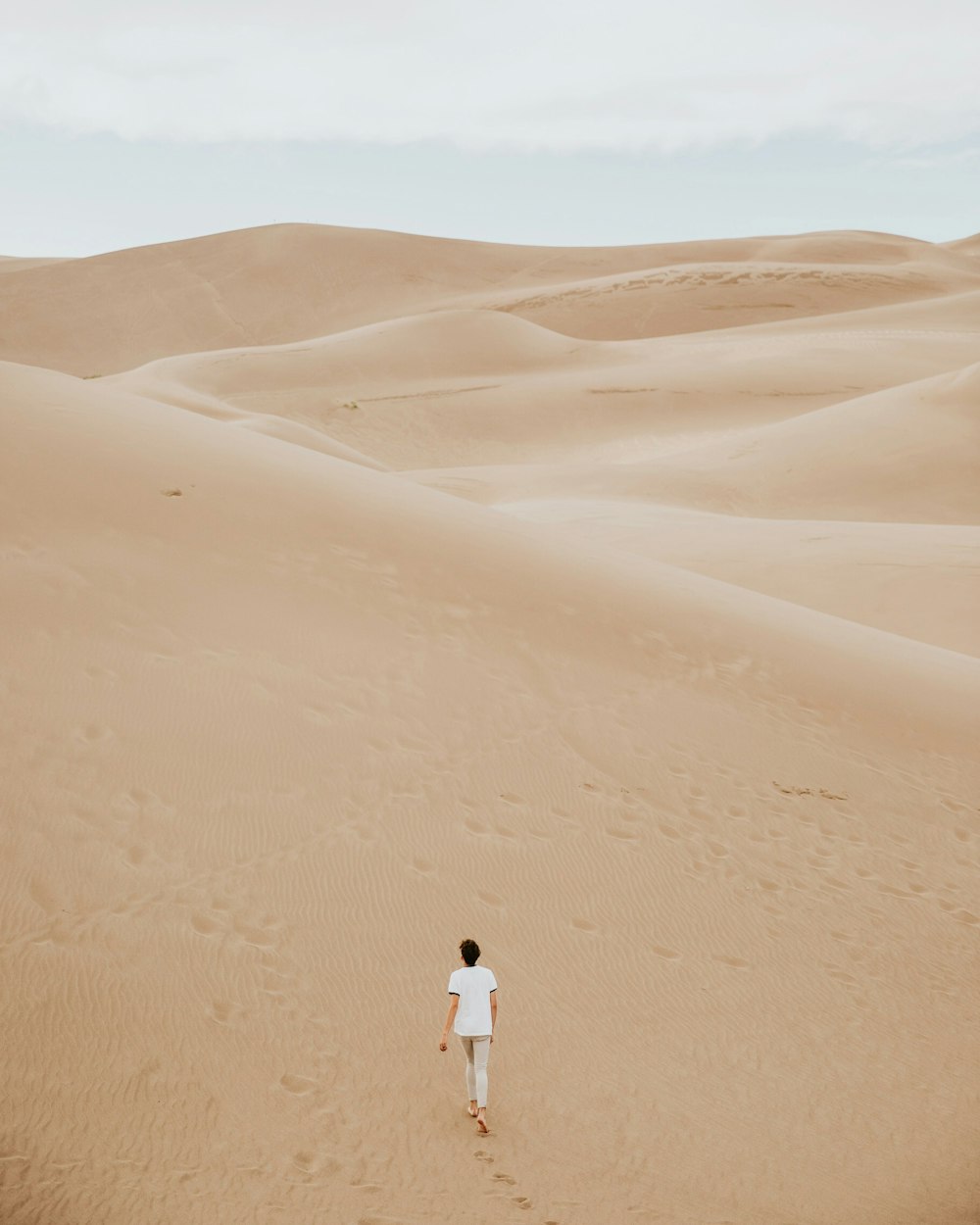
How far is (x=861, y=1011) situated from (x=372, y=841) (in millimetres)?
2477

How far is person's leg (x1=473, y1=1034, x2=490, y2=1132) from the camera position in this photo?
4250 mm

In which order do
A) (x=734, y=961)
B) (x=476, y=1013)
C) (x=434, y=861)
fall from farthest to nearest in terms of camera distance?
(x=434, y=861) → (x=734, y=961) → (x=476, y=1013)

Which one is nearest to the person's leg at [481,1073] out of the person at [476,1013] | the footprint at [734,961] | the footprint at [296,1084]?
the person at [476,1013]

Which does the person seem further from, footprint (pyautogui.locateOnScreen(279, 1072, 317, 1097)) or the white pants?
footprint (pyautogui.locateOnScreen(279, 1072, 317, 1097))

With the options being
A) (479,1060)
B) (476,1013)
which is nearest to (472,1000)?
(476,1013)

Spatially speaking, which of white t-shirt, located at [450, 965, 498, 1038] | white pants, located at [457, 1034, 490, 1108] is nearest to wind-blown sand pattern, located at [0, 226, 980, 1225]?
white pants, located at [457, 1034, 490, 1108]

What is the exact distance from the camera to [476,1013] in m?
4.25

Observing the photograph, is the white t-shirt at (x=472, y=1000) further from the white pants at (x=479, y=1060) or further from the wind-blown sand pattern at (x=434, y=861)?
the wind-blown sand pattern at (x=434, y=861)

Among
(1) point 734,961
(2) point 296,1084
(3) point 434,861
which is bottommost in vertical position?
(1) point 734,961

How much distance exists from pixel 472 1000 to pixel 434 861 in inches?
64.1

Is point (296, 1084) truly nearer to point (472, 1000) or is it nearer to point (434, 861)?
point (472, 1000)

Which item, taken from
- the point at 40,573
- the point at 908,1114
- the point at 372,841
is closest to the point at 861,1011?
the point at 908,1114

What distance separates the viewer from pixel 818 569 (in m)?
15.9

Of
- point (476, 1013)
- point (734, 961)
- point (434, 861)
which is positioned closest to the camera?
point (476, 1013)
